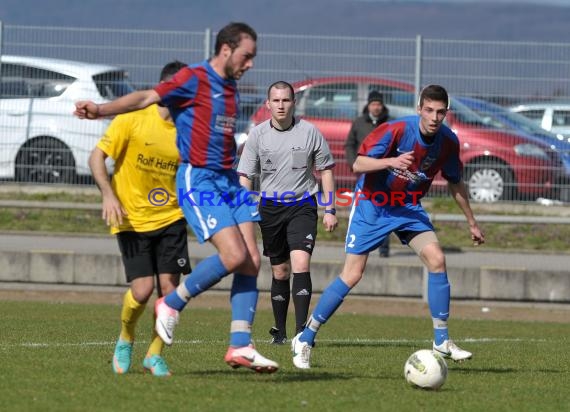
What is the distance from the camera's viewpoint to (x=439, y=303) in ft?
32.1

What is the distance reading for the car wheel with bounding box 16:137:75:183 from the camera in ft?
62.0

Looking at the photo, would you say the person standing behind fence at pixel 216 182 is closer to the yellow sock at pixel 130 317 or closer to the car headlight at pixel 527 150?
the yellow sock at pixel 130 317

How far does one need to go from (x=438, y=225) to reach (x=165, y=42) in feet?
15.9

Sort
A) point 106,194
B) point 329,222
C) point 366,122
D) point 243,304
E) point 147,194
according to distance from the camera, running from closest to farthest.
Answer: point 243,304, point 106,194, point 147,194, point 329,222, point 366,122

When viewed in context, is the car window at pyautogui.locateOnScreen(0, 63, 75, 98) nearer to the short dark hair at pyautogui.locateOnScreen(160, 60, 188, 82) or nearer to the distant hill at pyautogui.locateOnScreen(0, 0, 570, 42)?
the short dark hair at pyautogui.locateOnScreen(160, 60, 188, 82)

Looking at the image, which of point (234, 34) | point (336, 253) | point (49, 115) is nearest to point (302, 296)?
point (234, 34)

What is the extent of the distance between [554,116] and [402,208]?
28.8 ft

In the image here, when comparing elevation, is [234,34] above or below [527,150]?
above

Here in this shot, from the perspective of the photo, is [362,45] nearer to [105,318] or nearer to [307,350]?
[105,318]

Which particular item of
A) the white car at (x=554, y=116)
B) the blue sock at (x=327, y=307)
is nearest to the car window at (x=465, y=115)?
the white car at (x=554, y=116)

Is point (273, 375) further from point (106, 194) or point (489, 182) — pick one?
point (489, 182)

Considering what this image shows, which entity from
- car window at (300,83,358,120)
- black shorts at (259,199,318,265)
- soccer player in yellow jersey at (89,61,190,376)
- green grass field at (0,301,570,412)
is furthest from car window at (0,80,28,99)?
soccer player in yellow jersey at (89,61,190,376)

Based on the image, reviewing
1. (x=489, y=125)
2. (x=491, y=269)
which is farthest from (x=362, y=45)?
(x=491, y=269)

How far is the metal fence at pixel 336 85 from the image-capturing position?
18250mm
